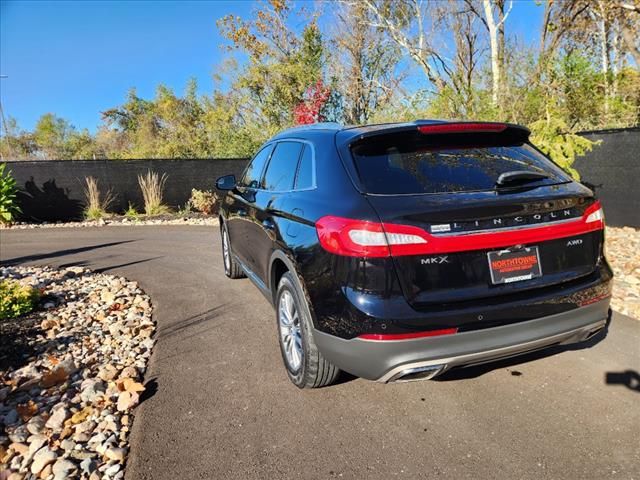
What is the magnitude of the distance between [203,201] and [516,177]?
11.8 meters

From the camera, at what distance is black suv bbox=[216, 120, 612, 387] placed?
2.14 metres

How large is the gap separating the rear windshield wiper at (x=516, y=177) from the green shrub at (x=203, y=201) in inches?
461

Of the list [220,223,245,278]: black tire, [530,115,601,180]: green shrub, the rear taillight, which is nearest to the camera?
the rear taillight

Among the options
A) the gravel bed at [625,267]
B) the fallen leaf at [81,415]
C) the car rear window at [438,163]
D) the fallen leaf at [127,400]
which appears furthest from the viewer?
the gravel bed at [625,267]

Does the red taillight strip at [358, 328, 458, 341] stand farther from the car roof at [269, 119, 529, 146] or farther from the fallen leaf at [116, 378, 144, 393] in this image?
the fallen leaf at [116, 378, 144, 393]

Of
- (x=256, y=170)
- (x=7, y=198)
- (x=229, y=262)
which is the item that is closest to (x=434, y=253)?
(x=256, y=170)

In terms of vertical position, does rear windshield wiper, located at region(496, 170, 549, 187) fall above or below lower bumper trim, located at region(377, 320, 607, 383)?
above

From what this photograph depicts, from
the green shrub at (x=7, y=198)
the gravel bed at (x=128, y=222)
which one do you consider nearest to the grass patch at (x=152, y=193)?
the gravel bed at (x=128, y=222)

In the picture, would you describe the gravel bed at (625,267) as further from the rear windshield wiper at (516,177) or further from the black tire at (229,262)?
the black tire at (229,262)

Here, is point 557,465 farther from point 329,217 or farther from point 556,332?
point 329,217

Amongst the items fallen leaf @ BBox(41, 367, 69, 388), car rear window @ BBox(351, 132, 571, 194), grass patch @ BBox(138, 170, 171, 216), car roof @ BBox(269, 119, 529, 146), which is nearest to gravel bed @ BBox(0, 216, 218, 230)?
grass patch @ BBox(138, 170, 171, 216)

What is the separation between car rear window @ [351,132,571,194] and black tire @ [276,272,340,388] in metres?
0.84

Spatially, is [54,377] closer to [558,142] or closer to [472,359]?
[472,359]

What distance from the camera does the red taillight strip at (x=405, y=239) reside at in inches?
83.9
